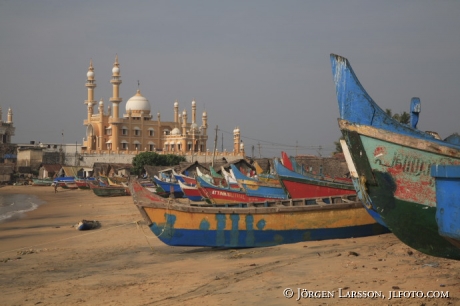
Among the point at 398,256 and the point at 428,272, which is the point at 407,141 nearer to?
the point at 428,272

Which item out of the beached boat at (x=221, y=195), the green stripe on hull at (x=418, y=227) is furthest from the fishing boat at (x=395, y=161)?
the beached boat at (x=221, y=195)

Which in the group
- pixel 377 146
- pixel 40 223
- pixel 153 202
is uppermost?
pixel 377 146

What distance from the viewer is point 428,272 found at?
26.7 ft

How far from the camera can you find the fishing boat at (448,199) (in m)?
6.04

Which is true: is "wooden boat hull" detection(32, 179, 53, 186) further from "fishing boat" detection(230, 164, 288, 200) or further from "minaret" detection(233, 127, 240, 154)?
"fishing boat" detection(230, 164, 288, 200)

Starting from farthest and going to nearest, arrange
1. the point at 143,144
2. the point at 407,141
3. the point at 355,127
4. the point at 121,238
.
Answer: the point at 143,144, the point at 121,238, the point at 355,127, the point at 407,141

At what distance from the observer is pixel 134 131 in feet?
236

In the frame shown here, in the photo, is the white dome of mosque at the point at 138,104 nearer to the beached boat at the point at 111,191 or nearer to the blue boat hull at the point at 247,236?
the beached boat at the point at 111,191

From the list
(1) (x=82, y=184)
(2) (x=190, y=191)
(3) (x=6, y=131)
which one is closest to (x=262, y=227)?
(2) (x=190, y=191)

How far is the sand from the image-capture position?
24.9 feet

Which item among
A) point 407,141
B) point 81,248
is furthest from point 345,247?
point 81,248

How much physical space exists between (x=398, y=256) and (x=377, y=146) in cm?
245

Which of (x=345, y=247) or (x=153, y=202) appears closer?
(x=345, y=247)

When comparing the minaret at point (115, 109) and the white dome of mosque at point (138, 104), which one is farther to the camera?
the white dome of mosque at point (138, 104)
